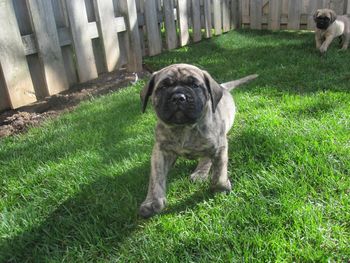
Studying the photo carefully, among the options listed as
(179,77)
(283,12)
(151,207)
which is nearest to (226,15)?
(283,12)

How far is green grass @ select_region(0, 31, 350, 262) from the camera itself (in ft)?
7.65

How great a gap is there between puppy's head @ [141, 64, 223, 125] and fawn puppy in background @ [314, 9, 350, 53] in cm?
458

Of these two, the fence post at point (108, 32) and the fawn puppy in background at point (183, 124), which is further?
the fence post at point (108, 32)

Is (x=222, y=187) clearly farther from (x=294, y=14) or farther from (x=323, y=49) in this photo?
(x=294, y=14)

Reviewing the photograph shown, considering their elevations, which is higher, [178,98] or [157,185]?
[178,98]

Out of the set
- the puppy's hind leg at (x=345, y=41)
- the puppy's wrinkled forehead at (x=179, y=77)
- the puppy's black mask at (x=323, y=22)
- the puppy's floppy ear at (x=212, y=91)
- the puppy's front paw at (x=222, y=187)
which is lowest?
the puppy's hind leg at (x=345, y=41)

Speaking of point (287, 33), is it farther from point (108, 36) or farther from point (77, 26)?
point (77, 26)

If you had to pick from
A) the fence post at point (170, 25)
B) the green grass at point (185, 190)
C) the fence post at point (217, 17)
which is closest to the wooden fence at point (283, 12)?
the fence post at point (217, 17)

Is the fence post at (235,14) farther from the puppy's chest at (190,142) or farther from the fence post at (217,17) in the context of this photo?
the puppy's chest at (190,142)

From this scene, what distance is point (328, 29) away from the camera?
6.82m

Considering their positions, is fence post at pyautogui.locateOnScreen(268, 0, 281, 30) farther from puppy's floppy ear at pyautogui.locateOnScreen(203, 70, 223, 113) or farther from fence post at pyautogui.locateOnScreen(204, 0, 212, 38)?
puppy's floppy ear at pyautogui.locateOnScreen(203, 70, 223, 113)

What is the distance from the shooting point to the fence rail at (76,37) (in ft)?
15.3

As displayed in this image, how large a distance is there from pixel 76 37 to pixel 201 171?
10.4 ft

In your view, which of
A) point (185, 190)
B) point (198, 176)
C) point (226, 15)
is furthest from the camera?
point (226, 15)
